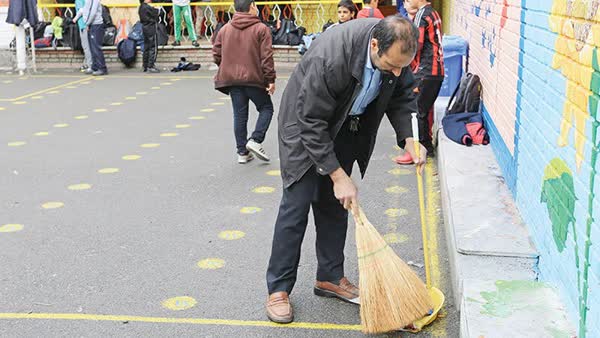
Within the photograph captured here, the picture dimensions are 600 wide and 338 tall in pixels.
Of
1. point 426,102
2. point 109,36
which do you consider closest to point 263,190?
point 426,102

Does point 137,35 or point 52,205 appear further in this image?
point 137,35

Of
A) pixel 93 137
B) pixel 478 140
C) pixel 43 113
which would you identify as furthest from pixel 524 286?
pixel 43 113

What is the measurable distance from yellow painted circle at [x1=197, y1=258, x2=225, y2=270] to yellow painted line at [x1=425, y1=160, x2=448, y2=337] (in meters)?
1.26

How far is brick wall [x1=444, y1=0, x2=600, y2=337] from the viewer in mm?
2842

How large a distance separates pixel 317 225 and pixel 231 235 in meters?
1.18

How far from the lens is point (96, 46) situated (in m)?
14.4

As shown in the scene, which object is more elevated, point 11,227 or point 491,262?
point 491,262

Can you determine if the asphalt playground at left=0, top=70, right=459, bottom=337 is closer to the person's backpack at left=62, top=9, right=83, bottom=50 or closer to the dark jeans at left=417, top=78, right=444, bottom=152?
the dark jeans at left=417, top=78, right=444, bottom=152

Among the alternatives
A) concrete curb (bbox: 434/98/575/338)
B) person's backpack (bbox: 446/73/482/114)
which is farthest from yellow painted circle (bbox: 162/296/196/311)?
person's backpack (bbox: 446/73/482/114)

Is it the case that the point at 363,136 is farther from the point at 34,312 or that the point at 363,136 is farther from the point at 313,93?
the point at 34,312

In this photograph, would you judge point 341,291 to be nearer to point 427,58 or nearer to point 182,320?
point 182,320

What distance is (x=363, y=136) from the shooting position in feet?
12.4

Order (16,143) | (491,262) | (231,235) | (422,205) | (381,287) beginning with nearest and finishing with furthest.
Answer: (381,287)
(491,262)
(231,235)
(422,205)
(16,143)

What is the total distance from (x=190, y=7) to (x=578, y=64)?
13.7 m
